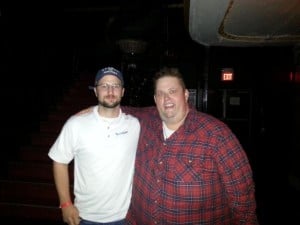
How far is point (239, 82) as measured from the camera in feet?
24.5

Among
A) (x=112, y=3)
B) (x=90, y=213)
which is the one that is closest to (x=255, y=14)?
(x=90, y=213)

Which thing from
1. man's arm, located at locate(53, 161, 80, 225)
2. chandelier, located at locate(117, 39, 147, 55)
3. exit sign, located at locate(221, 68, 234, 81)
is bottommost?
man's arm, located at locate(53, 161, 80, 225)

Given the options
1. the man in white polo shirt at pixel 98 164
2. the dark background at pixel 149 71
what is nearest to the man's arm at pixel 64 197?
the man in white polo shirt at pixel 98 164

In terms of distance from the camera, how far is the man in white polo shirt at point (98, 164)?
197 cm

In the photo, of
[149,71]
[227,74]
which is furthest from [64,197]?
[227,74]

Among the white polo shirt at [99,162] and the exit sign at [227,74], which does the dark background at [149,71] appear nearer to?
the exit sign at [227,74]

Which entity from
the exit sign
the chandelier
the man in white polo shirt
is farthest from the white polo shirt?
the exit sign

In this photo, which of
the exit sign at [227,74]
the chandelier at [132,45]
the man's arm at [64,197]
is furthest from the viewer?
the exit sign at [227,74]

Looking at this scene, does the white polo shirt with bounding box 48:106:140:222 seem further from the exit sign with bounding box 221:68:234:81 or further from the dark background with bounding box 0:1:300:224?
the exit sign with bounding box 221:68:234:81

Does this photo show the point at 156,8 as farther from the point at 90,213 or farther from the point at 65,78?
the point at 90,213

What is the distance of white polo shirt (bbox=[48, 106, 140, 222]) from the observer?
197cm

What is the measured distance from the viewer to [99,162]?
196cm

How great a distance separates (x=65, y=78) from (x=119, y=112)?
5.39m

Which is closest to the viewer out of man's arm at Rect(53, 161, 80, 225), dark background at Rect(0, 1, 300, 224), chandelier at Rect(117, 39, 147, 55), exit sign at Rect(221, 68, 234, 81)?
man's arm at Rect(53, 161, 80, 225)
